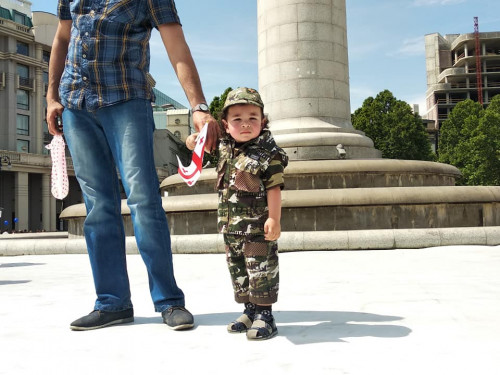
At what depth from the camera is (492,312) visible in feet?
11.6

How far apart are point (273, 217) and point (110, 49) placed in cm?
161

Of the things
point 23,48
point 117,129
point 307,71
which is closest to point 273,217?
point 117,129

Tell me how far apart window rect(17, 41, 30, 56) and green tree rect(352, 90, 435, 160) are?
30.9m

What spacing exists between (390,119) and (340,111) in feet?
121

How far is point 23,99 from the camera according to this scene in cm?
4869

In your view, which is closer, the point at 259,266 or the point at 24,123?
the point at 259,266

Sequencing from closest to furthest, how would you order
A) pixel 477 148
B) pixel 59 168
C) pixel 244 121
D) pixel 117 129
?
Answer: 1. pixel 244 121
2. pixel 117 129
3. pixel 59 168
4. pixel 477 148

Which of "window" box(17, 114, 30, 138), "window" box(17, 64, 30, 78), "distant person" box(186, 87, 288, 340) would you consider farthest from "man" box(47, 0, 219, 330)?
"window" box(17, 64, 30, 78)

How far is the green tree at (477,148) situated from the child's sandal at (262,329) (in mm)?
46788

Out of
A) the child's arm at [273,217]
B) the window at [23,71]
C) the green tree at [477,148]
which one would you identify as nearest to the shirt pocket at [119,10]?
the child's arm at [273,217]

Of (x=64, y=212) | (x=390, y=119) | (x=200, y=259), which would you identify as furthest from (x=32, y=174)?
(x=200, y=259)

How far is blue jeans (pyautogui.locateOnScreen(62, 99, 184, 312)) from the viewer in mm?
3455

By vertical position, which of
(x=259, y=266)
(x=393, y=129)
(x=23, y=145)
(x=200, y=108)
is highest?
(x=393, y=129)

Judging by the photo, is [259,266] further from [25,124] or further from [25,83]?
[25,83]
